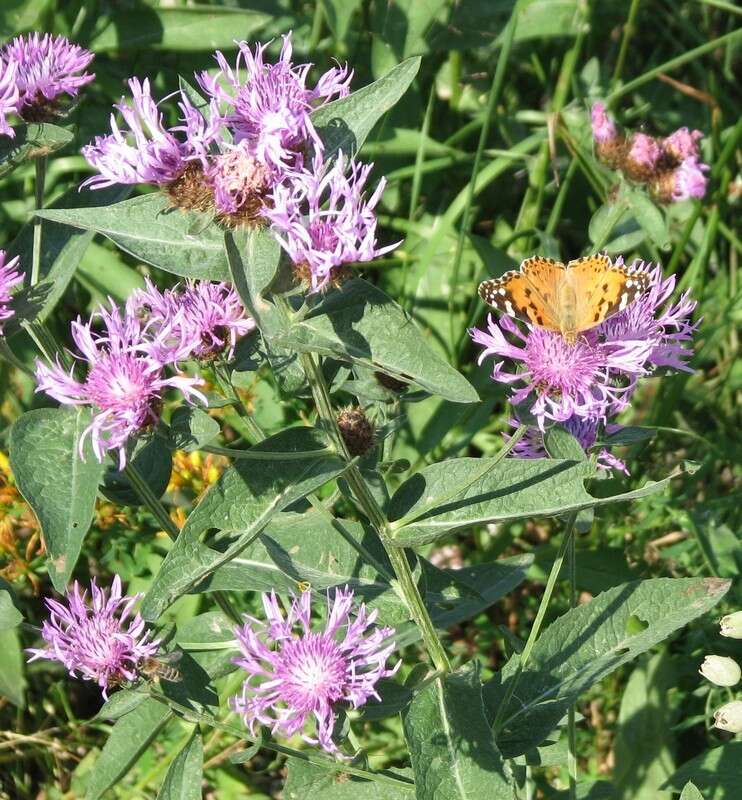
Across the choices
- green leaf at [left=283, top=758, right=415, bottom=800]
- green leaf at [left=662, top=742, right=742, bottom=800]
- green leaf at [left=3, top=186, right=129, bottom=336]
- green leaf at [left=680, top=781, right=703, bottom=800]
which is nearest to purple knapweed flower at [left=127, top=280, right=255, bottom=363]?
green leaf at [left=3, top=186, right=129, bottom=336]

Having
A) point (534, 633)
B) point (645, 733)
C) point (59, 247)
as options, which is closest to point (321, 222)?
point (59, 247)

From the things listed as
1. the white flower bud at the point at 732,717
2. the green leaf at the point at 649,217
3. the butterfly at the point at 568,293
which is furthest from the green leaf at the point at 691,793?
the green leaf at the point at 649,217

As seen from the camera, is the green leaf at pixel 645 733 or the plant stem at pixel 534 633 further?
the green leaf at pixel 645 733

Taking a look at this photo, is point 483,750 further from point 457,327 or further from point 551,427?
point 457,327

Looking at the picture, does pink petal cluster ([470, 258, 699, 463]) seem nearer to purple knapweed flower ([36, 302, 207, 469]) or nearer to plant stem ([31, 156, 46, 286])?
purple knapweed flower ([36, 302, 207, 469])

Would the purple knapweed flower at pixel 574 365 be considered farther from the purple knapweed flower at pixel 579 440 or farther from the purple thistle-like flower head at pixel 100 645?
the purple thistle-like flower head at pixel 100 645

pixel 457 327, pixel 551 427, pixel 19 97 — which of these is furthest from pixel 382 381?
pixel 457 327

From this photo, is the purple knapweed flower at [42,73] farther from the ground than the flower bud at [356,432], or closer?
farther from the ground
